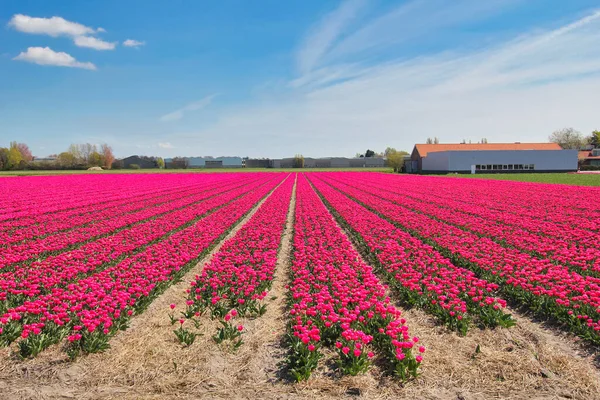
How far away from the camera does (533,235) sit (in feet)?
40.7

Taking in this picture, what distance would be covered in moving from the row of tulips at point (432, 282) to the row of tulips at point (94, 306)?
17.4 ft

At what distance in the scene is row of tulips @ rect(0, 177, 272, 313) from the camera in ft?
25.6

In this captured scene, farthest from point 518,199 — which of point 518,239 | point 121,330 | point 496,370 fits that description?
point 121,330

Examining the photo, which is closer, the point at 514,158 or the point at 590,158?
the point at 514,158

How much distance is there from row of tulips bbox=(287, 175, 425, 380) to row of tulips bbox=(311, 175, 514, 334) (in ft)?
2.14

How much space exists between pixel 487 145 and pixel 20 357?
336 ft

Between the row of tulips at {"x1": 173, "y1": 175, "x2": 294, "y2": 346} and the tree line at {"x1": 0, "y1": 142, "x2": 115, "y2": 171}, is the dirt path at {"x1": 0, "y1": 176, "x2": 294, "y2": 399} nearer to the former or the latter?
the row of tulips at {"x1": 173, "y1": 175, "x2": 294, "y2": 346}

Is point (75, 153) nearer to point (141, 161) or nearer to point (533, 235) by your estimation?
point (141, 161)

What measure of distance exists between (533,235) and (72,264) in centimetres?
1395

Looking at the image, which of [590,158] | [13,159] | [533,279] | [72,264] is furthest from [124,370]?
[13,159]

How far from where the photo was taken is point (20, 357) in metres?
5.59

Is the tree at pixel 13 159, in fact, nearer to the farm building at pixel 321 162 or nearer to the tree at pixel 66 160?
the tree at pixel 66 160

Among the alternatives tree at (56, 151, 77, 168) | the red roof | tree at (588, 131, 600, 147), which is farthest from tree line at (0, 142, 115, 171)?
tree at (588, 131, 600, 147)

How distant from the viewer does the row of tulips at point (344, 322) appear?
516cm
